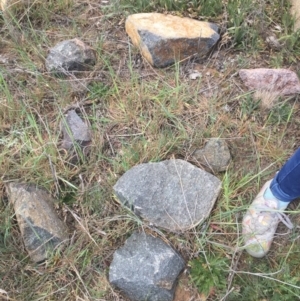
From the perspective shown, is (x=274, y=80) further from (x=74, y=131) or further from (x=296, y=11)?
(x=74, y=131)

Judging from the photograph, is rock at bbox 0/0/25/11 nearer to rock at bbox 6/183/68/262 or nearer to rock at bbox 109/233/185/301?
rock at bbox 6/183/68/262

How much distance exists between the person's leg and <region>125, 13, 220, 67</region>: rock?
845 millimetres

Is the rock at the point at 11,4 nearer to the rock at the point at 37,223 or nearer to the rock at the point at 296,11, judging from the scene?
the rock at the point at 37,223

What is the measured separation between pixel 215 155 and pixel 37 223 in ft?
2.75

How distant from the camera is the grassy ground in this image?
1916mm

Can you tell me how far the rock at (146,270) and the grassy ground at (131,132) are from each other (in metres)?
0.05

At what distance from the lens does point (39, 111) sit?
230 centimetres

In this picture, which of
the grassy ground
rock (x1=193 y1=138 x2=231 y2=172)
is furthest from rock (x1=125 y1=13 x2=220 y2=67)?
rock (x1=193 y1=138 x2=231 y2=172)

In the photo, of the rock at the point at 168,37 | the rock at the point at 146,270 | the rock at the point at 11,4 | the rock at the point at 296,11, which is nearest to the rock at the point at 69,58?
the rock at the point at 168,37

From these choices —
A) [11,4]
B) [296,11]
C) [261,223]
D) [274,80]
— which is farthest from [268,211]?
[11,4]

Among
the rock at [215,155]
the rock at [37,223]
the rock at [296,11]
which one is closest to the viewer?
the rock at [37,223]

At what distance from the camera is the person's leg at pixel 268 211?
1.92 metres

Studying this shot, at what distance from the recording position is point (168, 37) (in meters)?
2.39

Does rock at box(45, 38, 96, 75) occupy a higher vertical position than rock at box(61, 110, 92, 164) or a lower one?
higher
